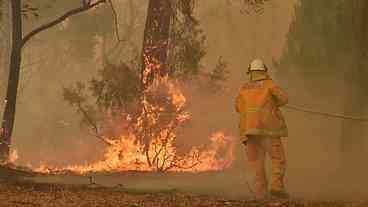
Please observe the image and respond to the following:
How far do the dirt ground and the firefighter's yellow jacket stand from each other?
1160 millimetres

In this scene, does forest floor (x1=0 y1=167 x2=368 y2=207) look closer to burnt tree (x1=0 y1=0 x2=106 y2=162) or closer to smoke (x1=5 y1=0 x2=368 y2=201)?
smoke (x1=5 y1=0 x2=368 y2=201)

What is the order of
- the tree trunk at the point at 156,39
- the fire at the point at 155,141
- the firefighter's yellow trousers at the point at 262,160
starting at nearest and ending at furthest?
the firefighter's yellow trousers at the point at 262,160, the fire at the point at 155,141, the tree trunk at the point at 156,39

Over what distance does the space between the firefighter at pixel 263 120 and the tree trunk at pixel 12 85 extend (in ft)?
16.8

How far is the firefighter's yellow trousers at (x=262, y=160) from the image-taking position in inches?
300

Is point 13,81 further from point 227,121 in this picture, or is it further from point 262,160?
point 227,121

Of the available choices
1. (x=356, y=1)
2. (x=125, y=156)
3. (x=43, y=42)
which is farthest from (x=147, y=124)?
(x=43, y=42)

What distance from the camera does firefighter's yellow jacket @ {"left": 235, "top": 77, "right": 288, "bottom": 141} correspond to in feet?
25.7

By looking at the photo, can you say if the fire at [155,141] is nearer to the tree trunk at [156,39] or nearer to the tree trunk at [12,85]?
the tree trunk at [156,39]

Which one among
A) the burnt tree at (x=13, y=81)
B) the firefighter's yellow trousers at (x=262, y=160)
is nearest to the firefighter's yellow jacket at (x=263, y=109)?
the firefighter's yellow trousers at (x=262, y=160)

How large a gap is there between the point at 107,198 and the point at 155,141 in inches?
203

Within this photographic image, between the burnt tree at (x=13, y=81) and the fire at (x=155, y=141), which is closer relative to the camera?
the burnt tree at (x=13, y=81)

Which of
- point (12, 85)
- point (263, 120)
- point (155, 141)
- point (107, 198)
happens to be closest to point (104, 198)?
point (107, 198)

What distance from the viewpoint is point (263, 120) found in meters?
7.84

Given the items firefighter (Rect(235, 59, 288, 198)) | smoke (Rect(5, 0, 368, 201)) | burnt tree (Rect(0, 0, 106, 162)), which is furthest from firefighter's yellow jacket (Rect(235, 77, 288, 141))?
burnt tree (Rect(0, 0, 106, 162))
